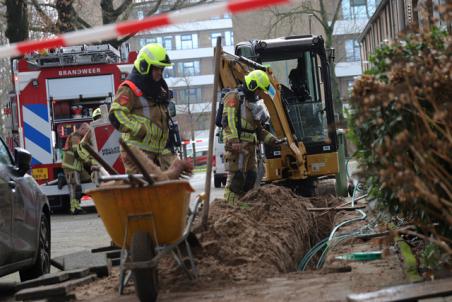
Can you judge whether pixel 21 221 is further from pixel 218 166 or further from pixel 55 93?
pixel 218 166

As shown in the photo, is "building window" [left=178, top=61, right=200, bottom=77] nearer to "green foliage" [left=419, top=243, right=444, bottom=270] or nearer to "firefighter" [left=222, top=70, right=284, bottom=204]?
"firefighter" [left=222, top=70, right=284, bottom=204]

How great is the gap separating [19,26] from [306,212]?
636 inches

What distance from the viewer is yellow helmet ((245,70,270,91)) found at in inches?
549

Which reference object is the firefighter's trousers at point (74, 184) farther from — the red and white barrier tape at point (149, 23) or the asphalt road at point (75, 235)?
the red and white barrier tape at point (149, 23)

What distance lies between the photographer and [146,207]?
7387 millimetres

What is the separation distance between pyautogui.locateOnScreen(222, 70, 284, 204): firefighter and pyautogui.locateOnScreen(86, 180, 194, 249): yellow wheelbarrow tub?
20.0 ft

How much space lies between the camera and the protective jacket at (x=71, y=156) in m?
19.8

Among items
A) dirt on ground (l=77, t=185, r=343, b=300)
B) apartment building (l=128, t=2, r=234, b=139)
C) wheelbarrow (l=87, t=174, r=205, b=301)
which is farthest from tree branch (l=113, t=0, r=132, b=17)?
apartment building (l=128, t=2, r=234, b=139)

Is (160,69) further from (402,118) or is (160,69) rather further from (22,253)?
(402,118)

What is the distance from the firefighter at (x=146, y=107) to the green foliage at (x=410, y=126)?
3.00 meters

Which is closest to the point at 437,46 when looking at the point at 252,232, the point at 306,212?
the point at 252,232

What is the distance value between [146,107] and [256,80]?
405 cm

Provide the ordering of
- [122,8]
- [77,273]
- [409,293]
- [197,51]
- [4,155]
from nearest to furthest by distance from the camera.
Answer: [409,293], [77,273], [4,155], [122,8], [197,51]

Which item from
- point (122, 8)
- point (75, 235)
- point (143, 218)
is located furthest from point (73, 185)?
point (122, 8)
